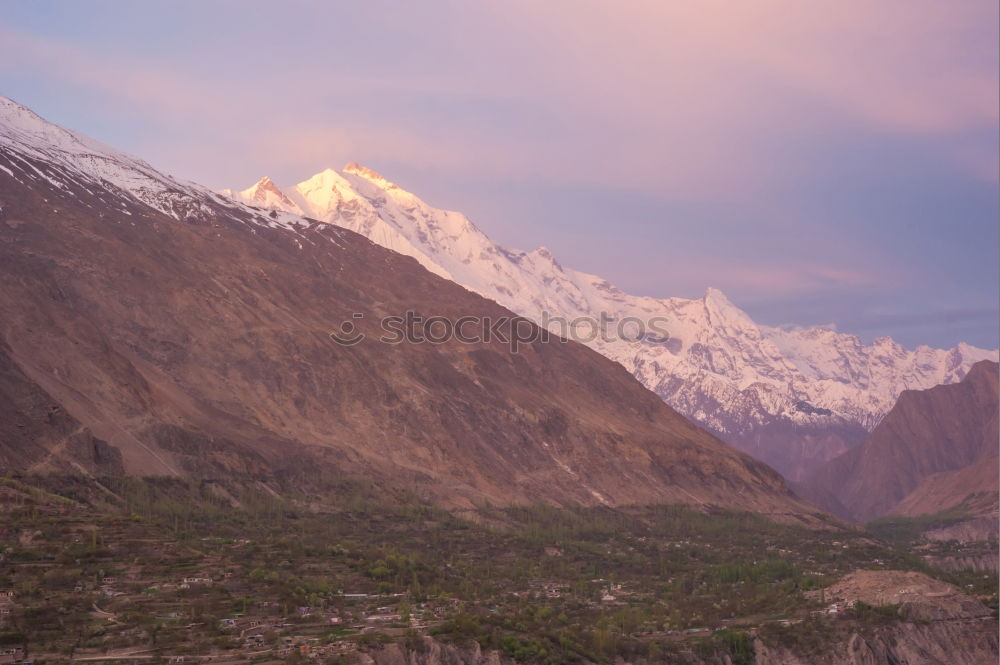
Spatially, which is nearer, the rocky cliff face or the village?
the village

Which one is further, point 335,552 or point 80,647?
point 335,552

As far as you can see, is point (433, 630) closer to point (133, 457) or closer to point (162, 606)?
point (162, 606)

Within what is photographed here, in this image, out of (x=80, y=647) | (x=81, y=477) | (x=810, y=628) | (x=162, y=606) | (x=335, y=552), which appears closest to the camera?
(x=80, y=647)

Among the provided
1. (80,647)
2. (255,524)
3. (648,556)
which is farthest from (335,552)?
(648,556)

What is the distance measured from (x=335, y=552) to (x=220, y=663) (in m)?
48.9

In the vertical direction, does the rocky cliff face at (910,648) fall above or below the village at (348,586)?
above

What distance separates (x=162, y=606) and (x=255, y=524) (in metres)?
71.6

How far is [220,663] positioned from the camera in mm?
75688

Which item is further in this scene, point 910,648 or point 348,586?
point 910,648

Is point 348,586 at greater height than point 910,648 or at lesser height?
lesser

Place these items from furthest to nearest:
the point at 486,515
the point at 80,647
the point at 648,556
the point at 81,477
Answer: the point at 486,515
the point at 648,556
the point at 81,477
the point at 80,647

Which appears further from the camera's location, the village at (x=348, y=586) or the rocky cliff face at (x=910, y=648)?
the rocky cliff face at (x=910, y=648)

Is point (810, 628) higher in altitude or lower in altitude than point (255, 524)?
higher

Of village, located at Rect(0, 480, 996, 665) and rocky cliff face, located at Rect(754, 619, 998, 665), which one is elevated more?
rocky cliff face, located at Rect(754, 619, 998, 665)
